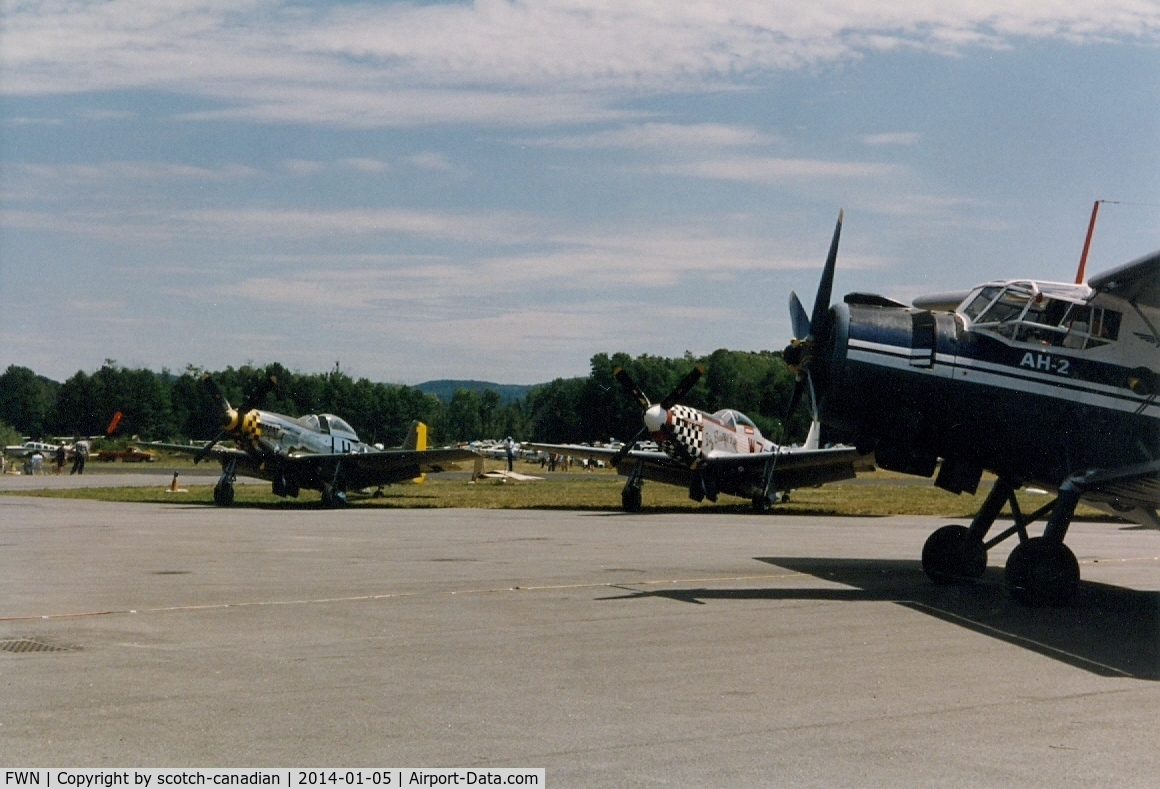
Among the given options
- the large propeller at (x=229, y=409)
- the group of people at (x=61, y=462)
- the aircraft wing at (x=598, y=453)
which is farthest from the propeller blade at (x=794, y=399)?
the group of people at (x=61, y=462)

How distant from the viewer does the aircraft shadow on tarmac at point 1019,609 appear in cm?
941

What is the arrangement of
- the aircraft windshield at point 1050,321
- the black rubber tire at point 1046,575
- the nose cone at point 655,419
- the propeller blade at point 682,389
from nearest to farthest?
the black rubber tire at point 1046,575
the aircraft windshield at point 1050,321
the nose cone at point 655,419
the propeller blade at point 682,389

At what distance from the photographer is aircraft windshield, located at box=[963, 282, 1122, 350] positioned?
12617 millimetres

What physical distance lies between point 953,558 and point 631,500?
17355 millimetres

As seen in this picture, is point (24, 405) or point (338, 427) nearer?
point (338, 427)

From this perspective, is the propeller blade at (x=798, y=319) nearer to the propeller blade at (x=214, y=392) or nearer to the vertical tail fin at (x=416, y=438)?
the propeller blade at (x=214, y=392)

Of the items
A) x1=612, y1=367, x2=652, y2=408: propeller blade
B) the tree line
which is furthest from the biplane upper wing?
the tree line

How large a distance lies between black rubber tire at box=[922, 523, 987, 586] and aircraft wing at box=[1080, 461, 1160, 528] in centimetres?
→ 151

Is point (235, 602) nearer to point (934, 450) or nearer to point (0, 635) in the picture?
point (0, 635)

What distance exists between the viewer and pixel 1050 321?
501 inches

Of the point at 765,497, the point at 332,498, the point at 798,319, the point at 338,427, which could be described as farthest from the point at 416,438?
the point at 798,319

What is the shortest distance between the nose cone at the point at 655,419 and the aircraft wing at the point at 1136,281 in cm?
1946

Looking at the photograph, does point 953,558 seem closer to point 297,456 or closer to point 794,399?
point 794,399

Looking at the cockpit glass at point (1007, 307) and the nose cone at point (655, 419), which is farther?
the nose cone at point (655, 419)
